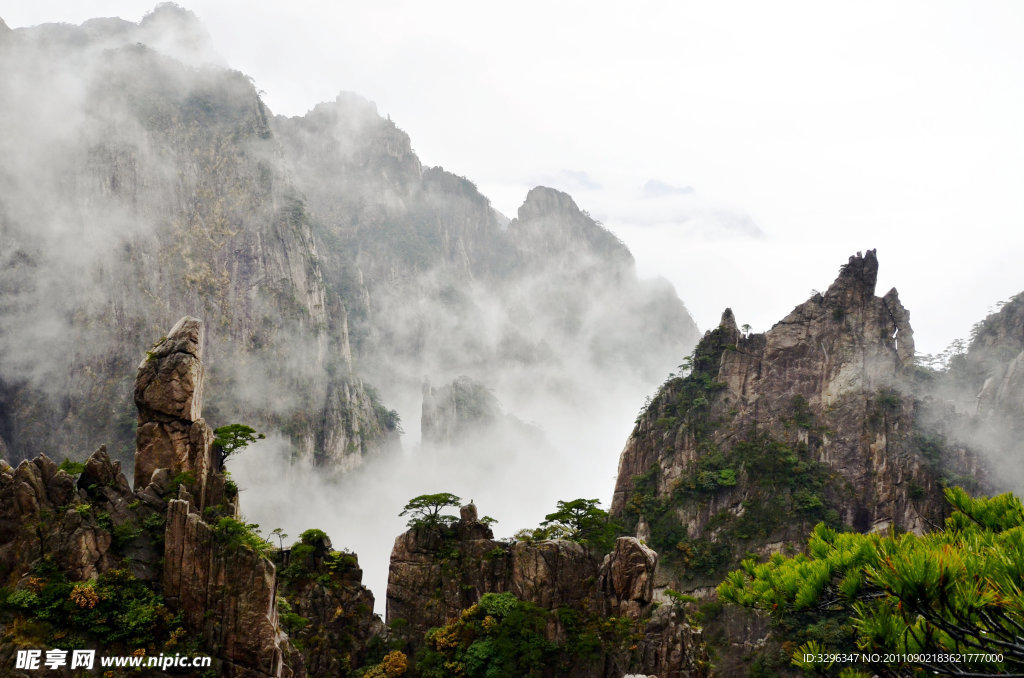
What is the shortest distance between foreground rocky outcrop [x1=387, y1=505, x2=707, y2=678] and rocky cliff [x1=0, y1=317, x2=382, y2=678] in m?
10.4

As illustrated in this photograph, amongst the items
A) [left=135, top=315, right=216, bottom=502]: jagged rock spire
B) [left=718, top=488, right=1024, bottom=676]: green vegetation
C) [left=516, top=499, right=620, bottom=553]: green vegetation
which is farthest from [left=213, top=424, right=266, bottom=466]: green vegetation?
[left=718, top=488, right=1024, bottom=676]: green vegetation

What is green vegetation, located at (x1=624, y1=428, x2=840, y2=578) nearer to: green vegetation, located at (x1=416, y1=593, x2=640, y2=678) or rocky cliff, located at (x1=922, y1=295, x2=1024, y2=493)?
rocky cliff, located at (x1=922, y1=295, x2=1024, y2=493)

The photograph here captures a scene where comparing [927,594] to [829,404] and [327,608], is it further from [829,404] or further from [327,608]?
[829,404]

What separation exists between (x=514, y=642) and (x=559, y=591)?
505 cm

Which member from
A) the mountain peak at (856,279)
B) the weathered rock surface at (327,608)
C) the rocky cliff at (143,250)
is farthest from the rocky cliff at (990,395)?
the rocky cliff at (143,250)

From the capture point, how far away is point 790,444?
65.9 meters

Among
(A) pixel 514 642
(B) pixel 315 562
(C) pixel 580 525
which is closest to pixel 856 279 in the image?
(C) pixel 580 525

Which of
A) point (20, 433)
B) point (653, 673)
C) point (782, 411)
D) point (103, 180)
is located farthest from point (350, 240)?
point (653, 673)

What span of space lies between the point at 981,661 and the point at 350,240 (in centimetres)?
17193

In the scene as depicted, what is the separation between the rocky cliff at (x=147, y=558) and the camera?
2347 cm

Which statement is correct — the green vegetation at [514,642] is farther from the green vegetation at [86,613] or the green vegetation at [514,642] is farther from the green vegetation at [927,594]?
the green vegetation at [927,594]

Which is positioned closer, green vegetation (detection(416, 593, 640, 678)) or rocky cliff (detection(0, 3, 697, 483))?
green vegetation (detection(416, 593, 640, 678))

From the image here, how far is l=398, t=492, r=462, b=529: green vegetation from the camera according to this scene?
132 ft

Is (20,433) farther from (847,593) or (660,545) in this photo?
(847,593)
